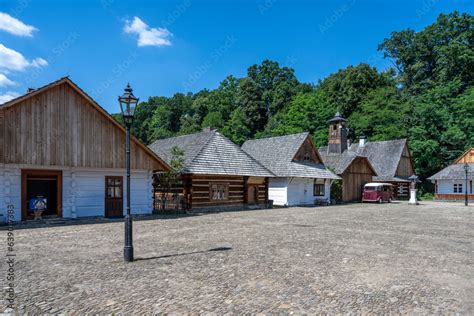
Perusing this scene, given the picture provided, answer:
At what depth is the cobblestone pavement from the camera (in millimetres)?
5629

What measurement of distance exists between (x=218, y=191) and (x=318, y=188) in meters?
12.6

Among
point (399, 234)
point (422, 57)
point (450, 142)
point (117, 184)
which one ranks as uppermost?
point (422, 57)

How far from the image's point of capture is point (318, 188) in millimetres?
34844

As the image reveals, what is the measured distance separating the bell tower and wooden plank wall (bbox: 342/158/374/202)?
6.15 meters

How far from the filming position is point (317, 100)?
211ft

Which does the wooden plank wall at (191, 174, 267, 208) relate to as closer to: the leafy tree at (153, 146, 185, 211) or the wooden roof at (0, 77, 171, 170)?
the leafy tree at (153, 146, 185, 211)

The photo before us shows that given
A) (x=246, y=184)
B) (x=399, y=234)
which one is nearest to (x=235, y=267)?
(x=399, y=234)

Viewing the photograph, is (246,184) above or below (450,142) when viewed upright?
below

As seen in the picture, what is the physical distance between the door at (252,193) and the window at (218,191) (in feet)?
8.29

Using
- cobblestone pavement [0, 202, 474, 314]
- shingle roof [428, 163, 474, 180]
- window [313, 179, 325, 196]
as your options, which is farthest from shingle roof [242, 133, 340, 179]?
cobblestone pavement [0, 202, 474, 314]

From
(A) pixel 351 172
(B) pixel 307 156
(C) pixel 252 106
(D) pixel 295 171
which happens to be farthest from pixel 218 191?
(C) pixel 252 106

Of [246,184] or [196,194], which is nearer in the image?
[196,194]

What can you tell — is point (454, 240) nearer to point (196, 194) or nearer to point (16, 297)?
point (16, 297)

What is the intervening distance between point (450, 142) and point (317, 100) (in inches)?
884
